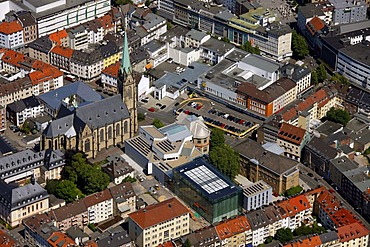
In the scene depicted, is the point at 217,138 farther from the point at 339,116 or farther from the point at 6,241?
the point at 6,241

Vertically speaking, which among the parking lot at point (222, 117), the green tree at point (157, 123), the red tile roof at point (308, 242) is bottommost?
the parking lot at point (222, 117)

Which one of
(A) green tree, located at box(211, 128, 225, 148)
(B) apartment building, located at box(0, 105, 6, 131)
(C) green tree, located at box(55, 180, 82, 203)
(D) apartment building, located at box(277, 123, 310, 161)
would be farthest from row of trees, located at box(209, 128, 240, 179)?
(B) apartment building, located at box(0, 105, 6, 131)

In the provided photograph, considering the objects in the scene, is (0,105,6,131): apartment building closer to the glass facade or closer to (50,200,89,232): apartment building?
(50,200,89,232): apartment building

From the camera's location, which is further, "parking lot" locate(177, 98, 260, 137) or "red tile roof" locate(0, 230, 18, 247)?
"parking lot" locate(177, 98, 260, 137)

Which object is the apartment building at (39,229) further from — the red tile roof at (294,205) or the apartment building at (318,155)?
the apartment building at (318,155)

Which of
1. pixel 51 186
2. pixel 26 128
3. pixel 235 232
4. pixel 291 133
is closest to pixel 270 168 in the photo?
pixel 291 133

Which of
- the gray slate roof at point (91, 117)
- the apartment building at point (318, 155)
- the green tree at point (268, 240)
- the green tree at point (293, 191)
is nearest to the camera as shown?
the green tree at point (268, 240)

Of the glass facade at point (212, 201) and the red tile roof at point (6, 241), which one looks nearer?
the red tile roof at point (6, 241)

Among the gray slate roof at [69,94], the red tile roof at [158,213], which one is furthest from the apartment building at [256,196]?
the gray slate roof at [69,94]

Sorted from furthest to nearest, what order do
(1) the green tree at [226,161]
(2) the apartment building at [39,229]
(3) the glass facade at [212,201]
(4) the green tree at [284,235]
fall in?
(1) the green tree at [226,161]
(3) the glass facade at [212,201]
(4) the green tree at [284,235]
(2) the apartment building at [39,229]
